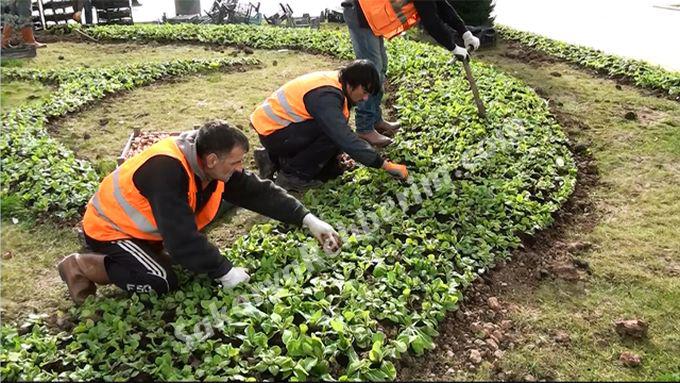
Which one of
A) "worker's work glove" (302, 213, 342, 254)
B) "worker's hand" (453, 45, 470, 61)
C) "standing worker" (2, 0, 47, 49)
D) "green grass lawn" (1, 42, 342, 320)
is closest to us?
"worker's work glove" (302, 213, 342, 254)

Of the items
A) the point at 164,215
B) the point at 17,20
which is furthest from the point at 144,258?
the point at 17,20

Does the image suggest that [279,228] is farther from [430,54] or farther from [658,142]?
[430,54]

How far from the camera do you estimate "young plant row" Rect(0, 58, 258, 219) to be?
16.2 feet

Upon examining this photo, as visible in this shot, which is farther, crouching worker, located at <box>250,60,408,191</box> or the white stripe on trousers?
crouching worker, located at <box>250,60,408,191</box>

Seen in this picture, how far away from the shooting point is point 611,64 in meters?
8.36

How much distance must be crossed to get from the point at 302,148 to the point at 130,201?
1838 millimetres

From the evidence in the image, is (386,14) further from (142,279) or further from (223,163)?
(142,279)

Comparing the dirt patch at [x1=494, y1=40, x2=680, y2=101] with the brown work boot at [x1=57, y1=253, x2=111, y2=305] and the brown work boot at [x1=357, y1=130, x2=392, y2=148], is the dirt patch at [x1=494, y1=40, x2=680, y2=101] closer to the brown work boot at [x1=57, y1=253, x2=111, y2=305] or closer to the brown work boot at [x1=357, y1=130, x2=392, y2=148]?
the brown work boot at [x1=357, y1=130, x2=392, y2=148]

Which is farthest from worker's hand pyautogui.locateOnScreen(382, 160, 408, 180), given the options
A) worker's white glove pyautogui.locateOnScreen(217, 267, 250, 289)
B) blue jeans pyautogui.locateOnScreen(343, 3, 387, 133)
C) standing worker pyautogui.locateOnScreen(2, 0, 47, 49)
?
standing worker pyautogui.locateOnScreen(2, 0, 47, 49)

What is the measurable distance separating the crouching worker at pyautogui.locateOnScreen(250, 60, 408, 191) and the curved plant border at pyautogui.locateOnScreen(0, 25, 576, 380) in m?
0.23

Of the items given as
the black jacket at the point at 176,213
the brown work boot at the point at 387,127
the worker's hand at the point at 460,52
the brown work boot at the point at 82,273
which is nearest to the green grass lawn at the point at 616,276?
the black jacket at the point at 176,213

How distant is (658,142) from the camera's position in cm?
594

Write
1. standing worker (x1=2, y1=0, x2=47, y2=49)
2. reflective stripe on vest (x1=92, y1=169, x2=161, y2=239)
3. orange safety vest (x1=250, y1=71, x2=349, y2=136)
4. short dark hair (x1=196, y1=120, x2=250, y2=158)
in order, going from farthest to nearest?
standing worker (x1=2, y1=0, x2=47, y2=49)
orange safety vest (x1=250, y1=71, x2=349, y2=136)
reflective stripe on vest (x1=92, y1=169, x2=161, y2=239)
short dark hair (x1=196, y1=120, x2=250, y2=158)

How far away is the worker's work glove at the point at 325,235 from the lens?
389cm
